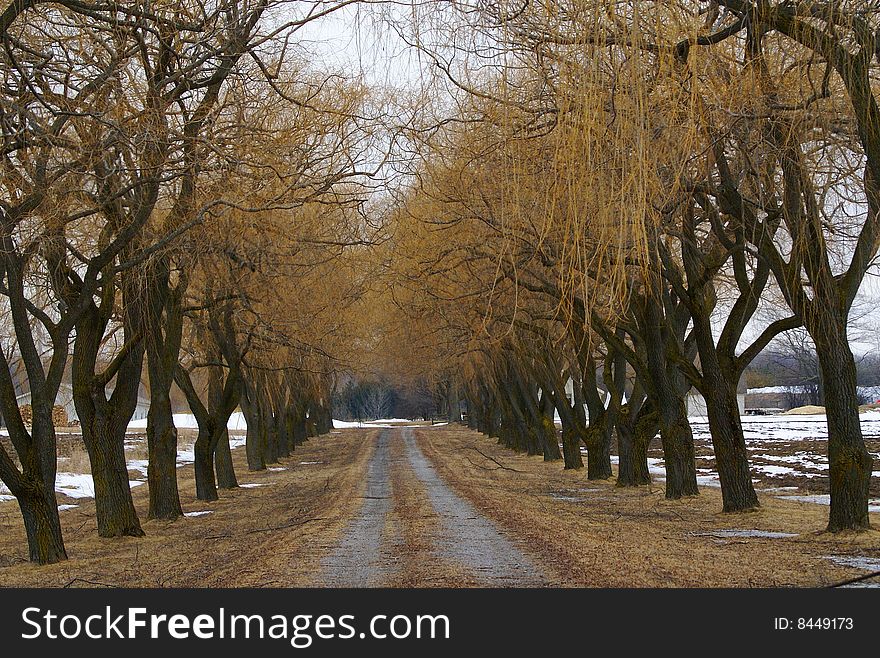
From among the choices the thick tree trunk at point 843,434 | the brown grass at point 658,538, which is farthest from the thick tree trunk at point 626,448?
the thick tree trunk at point 843,434

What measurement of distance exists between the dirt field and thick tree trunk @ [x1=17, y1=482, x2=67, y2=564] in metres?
0.26

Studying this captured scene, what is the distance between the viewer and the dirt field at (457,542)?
8.15 metres

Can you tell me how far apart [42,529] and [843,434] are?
8.26m

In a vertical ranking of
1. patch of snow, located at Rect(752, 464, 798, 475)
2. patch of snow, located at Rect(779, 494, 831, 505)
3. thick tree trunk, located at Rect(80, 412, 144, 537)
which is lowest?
patch of snow, located at Rect(752, 464, 798, 475)

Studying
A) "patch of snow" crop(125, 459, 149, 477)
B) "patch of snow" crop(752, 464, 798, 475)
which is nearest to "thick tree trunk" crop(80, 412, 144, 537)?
"patch of snow" crop(125, 459, 149, 477)

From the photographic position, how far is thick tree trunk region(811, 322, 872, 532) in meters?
9.88

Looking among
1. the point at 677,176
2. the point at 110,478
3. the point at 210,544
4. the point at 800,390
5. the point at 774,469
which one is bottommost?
the point at 774,469

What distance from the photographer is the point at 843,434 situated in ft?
32.8

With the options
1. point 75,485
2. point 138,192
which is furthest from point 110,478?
point 75,485

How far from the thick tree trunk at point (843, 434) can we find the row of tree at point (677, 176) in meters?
0.02

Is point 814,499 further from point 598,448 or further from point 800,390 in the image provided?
point 800,390

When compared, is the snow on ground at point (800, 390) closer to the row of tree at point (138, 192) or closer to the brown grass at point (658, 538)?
the brown grass at point (658, 538)

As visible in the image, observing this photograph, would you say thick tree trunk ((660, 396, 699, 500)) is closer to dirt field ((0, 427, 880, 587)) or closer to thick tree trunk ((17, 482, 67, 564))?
dirt field ((0, 427, 880, 587))

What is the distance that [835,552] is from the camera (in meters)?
9.01
